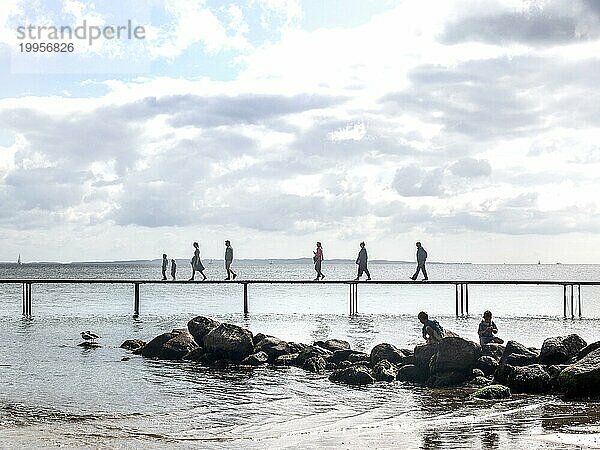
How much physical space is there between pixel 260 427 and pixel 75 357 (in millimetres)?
11355

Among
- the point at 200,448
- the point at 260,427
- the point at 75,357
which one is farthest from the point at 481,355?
the point at 75,357

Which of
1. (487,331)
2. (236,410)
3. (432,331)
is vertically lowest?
(236,410)

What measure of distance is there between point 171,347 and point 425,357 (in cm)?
789

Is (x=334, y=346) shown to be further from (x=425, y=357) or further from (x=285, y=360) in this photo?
(x=425, y=357)

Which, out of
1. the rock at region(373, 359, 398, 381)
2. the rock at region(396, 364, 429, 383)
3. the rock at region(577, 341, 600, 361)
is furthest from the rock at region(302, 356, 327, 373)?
the rock at region(577, 341, 600, 361)

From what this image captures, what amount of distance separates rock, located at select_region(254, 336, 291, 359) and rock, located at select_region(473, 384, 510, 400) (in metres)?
6.68

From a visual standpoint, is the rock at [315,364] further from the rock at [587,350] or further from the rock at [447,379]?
the rock at [587,350]

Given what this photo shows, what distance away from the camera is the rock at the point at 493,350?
1911 centimetres

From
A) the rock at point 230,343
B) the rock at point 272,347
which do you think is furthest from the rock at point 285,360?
the rock at point 230,343

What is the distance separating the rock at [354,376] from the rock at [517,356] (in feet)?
9.61

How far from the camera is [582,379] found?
49.7ft

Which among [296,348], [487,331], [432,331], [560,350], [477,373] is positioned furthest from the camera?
[296,348]

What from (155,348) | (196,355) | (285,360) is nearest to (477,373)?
(285,360)

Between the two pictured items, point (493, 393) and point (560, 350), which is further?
point (560, 350)
